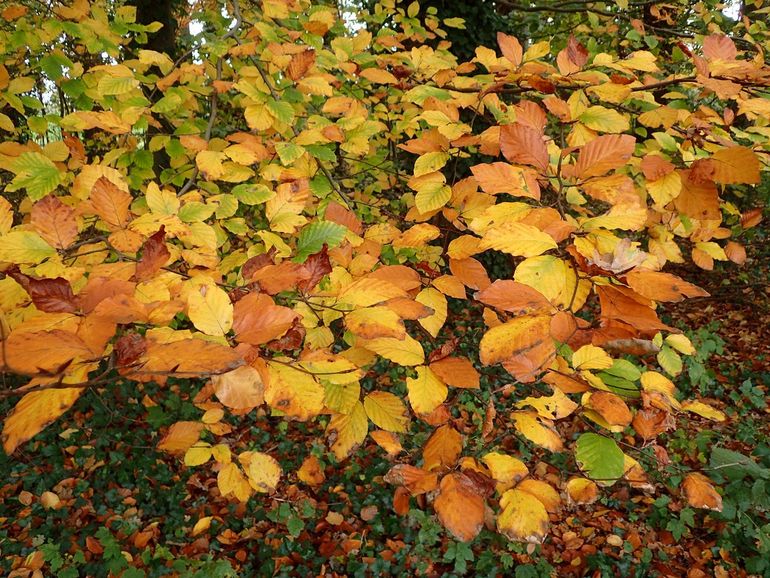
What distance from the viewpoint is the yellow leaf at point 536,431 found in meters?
1.12

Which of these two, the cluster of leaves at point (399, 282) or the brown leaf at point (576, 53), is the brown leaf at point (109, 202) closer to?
the cluster of leaves at point (399, 282)

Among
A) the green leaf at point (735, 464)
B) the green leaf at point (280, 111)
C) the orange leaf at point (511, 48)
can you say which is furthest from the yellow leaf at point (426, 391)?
the green leaf at point (735, 464)

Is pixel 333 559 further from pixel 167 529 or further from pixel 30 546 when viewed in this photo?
pixel 30 546

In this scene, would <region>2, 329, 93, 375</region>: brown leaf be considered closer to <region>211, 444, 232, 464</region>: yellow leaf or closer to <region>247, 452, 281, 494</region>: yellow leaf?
<region>247, 452, 281, 494</region>: yellow leaf

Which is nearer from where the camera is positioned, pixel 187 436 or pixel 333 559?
pixel 187 436

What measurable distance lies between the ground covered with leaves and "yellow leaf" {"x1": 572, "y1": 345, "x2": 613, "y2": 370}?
1.51 m

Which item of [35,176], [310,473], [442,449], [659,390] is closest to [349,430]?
[442,449]

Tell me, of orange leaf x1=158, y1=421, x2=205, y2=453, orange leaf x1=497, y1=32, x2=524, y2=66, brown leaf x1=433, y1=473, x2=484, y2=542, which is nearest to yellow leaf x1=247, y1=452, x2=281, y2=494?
orange leaf x1=158, y1=421, x2=205, y2=453

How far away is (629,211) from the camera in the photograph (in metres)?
1.02

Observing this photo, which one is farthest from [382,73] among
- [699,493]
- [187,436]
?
[699,493]

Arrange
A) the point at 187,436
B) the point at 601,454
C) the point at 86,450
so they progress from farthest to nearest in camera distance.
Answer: the point at 86,450, the point at 187,436, the point at 601,454

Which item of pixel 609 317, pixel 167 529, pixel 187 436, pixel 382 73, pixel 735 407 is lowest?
pixel 735 407

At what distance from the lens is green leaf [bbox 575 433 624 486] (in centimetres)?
95

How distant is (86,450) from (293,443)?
5.52 ft
